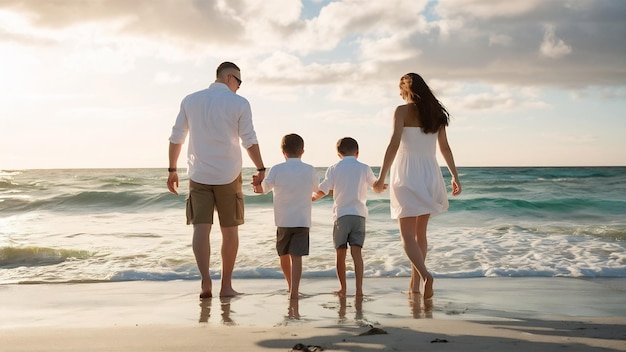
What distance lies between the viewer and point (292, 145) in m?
5.08

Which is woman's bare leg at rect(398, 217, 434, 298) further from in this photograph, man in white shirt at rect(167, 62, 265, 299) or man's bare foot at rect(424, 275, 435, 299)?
Answer: man in white shirt at rect(167, 62, 265, 299)

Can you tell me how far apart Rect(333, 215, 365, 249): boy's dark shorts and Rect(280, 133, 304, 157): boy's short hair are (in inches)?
26.1

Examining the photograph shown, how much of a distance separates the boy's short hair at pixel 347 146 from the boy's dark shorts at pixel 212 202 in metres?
0.89

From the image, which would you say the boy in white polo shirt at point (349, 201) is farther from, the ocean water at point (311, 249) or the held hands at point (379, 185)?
the ocean water at point (311, 249)

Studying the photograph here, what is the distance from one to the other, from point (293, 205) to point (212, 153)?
2.52 ft

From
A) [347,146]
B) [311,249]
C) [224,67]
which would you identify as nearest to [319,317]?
[347,146]

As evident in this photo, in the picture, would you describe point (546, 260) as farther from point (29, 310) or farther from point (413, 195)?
point (29, 310)

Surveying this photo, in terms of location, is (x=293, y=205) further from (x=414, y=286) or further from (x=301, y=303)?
(x=414, y=286)

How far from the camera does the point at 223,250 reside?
5.24m

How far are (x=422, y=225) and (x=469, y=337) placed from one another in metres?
1.65

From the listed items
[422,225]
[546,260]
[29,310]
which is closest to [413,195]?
[422,225]

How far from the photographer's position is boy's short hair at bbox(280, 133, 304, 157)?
5.09 meters

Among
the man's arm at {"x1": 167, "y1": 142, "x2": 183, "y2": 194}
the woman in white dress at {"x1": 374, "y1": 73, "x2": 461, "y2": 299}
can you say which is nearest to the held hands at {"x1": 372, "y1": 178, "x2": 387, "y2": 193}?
the woman in white dress at {"x1": 374, "y1": 73, "x2": 461, "y2": 299}

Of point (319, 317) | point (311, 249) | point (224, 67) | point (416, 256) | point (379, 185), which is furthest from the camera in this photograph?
point (311, 249)
